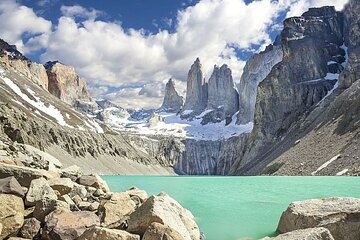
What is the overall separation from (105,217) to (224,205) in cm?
1666

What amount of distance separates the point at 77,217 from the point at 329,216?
8.70m

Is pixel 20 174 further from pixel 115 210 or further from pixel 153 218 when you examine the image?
pixel 153 218

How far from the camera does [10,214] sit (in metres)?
12.5

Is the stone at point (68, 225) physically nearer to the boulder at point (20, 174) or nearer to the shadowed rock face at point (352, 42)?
the boulder at point (20, 174)

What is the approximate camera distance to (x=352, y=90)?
102 m

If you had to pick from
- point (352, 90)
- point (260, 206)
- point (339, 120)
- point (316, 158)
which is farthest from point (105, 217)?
point (352, 90)

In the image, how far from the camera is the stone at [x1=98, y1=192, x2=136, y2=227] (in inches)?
525

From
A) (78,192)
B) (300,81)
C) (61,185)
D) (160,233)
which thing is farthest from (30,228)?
(300,81)

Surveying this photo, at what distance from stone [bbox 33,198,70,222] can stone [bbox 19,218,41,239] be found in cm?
47

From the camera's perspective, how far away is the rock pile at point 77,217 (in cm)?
1113

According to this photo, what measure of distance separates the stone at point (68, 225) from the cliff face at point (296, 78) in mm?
125063

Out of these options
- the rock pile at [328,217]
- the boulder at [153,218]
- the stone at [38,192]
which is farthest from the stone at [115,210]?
the rock pile at [328,217]

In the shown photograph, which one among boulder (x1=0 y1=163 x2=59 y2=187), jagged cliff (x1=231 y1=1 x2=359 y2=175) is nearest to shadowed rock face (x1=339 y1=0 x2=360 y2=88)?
jagged cliff (x1=231 y1=1 x2=359 y2=175)

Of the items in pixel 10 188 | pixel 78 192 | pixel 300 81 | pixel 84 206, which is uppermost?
pixel 300 81
